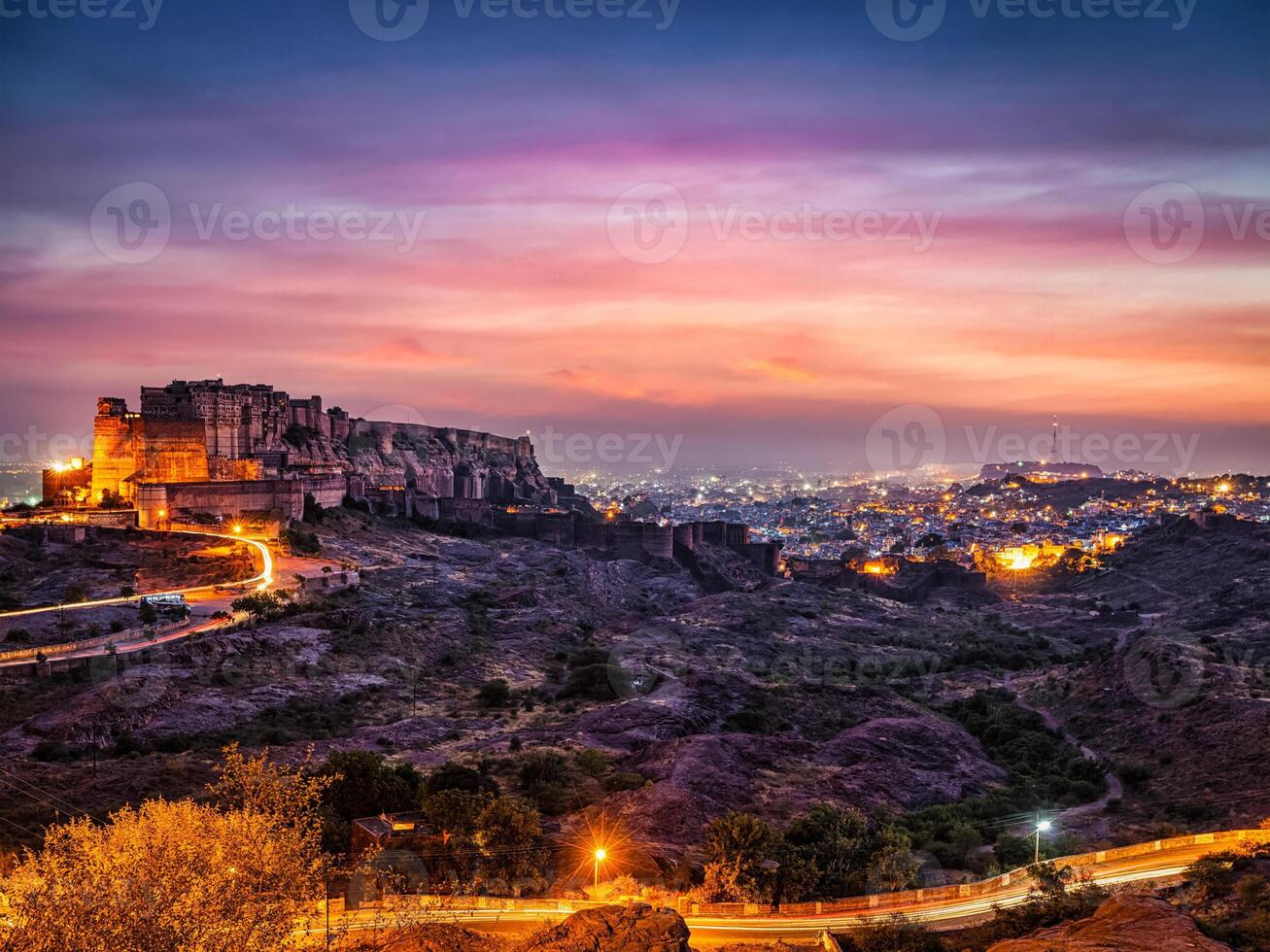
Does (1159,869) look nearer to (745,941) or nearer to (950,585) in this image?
(745,941)

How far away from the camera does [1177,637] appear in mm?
38281

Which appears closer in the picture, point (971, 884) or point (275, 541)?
point (971, 884)

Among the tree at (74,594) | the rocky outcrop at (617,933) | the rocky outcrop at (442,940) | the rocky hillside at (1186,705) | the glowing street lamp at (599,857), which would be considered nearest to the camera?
the rocky outcrop at (617,933)

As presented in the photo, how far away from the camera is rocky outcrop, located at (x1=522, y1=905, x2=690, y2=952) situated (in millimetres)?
12672

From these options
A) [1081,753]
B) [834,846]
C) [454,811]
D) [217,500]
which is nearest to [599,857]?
[454,811]

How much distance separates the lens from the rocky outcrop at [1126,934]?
39.9 feet

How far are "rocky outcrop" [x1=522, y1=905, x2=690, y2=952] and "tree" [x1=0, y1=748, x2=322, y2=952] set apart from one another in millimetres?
3552

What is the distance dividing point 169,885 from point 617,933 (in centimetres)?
591

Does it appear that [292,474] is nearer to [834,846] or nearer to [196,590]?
[196,590]

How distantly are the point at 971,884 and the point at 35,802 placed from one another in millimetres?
17767

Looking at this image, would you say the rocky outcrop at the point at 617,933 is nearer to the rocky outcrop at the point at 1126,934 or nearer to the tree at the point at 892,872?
the rocky outcrop at the point at 1126,934

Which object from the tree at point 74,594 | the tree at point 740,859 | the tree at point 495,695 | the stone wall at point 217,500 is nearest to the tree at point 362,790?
the tree at point 740,859

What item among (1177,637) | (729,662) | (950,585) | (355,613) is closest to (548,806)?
(355,613)

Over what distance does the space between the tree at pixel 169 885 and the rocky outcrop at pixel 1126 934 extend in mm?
10035
